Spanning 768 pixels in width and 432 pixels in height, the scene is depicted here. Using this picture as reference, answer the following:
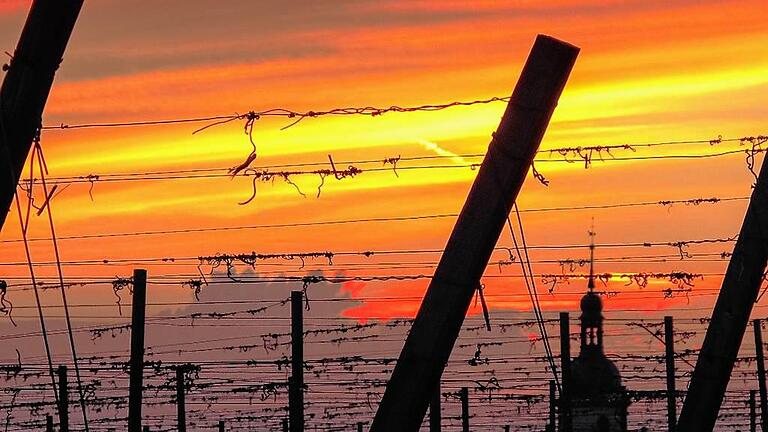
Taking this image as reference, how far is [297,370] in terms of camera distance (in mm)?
19906

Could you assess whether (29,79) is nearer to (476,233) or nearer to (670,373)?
(476,233)

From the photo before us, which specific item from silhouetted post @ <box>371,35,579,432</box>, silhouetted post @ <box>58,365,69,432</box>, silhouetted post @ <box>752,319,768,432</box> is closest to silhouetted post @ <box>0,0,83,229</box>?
silhouetted post @ <box>371,35,579,432</box>

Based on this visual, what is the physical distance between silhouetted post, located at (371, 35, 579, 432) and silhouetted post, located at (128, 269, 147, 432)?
1139 centimetres

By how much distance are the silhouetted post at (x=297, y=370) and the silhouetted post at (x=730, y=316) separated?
25.3 feet

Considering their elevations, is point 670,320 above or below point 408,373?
above

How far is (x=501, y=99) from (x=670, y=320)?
708 inches

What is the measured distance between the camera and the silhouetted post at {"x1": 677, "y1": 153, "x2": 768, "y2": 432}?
13.0 m

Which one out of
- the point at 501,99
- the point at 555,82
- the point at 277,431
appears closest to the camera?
the point at 555,82

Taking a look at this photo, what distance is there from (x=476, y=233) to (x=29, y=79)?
2814 millimetres

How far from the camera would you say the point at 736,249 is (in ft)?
43.3

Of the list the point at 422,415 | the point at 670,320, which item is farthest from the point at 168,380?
the point at 422,415

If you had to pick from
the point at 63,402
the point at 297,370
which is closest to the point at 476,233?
the point at 297,370

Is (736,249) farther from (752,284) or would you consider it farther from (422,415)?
(422,415)

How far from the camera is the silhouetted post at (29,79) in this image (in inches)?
295
